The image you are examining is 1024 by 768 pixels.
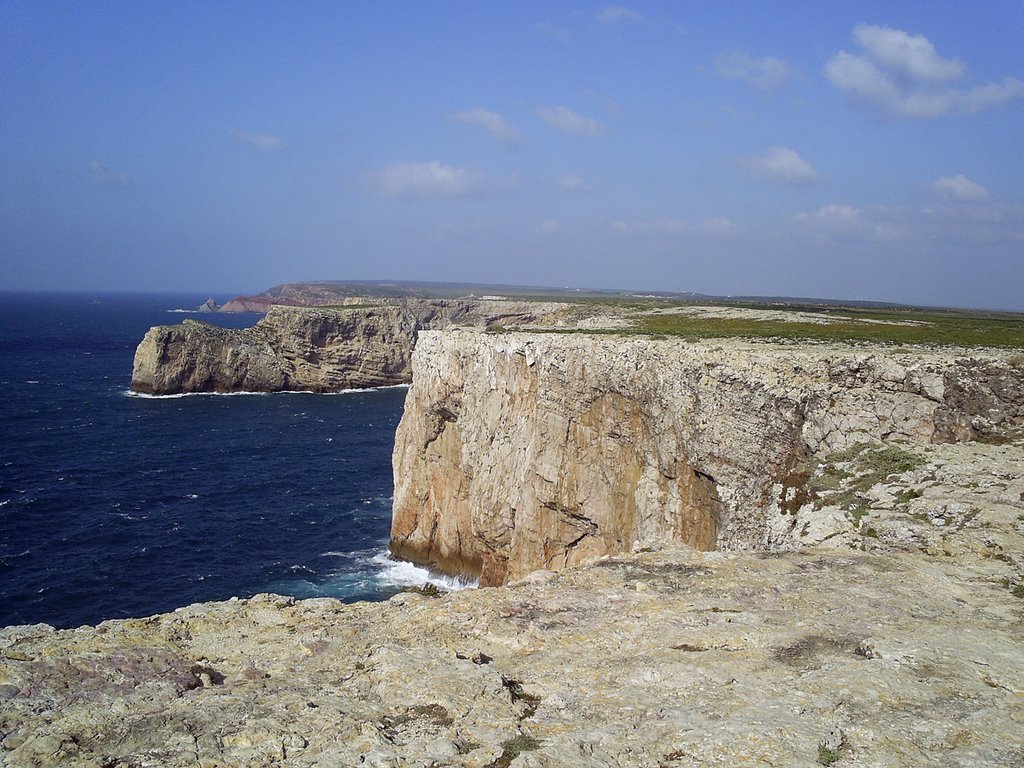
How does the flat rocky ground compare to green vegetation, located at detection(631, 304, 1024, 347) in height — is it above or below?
below

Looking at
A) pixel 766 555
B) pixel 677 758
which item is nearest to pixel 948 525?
pixel 766 555

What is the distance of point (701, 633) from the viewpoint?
11953mm

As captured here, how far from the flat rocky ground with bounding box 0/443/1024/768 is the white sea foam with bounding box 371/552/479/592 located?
26260 mm

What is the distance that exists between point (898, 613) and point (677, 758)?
6.84 m

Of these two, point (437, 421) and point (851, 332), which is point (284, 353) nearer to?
point (437, 421)

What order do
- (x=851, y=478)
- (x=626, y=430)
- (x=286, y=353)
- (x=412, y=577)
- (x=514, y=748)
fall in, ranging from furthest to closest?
(x=286, y=353)
(x=412, y=577)
(x=626, y=430)
(x=851, y=478)
(x=514, y=748)

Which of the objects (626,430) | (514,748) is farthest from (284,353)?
(514,748)

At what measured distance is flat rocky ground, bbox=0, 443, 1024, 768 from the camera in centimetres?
830

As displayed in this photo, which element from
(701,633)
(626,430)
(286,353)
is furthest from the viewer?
(286,353)

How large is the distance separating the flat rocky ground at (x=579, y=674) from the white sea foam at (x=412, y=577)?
26260 millimetres

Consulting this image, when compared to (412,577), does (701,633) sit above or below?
above

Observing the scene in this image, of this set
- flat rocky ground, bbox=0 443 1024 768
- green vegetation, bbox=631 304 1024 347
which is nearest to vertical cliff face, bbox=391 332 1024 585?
green vegetation, bbox=631 304 1024 347

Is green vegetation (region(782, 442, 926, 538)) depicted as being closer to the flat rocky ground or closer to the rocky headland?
the rocky headland

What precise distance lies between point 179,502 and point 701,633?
5175 centimetres
